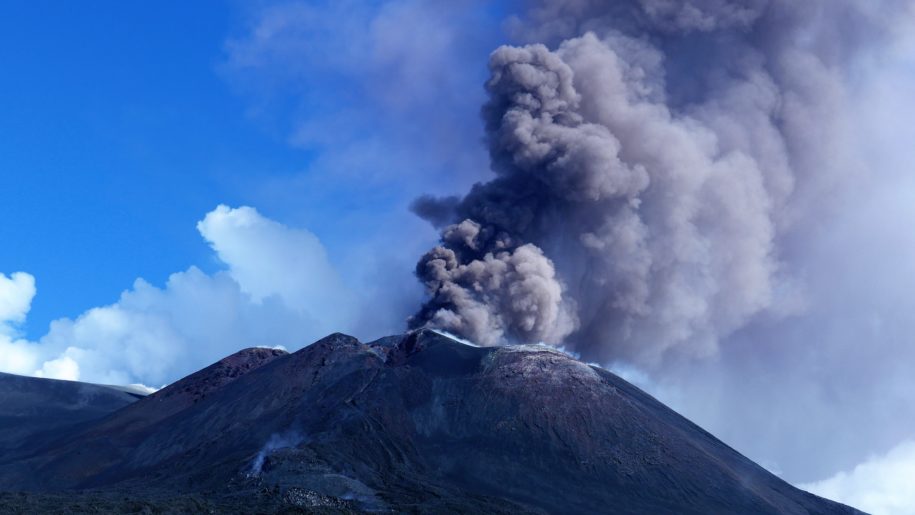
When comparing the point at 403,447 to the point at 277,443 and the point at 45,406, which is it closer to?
the point at 277,443

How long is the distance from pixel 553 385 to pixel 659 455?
33.5 feet

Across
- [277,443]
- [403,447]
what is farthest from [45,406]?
[403,447]

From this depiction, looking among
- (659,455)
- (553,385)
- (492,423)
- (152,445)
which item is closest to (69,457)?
(152,445)

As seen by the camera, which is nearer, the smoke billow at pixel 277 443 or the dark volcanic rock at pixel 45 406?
the smoke billow at pixel 277 443

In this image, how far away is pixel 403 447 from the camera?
196 ft

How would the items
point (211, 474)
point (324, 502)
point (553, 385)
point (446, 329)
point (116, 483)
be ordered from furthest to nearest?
point (446, 329) < point (553, 385) < point (116, 483) < point (211, 474) < point (324, 502)

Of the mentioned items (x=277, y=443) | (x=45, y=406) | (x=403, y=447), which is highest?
(x=45, y=406)

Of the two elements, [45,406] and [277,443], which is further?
[45,406]

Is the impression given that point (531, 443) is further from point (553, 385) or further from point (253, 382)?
point (253, 382)

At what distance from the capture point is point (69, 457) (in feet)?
207

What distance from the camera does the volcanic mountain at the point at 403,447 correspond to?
163ft

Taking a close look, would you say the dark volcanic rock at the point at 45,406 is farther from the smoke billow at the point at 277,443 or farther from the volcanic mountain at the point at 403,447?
the smoke billow at the point at 277,443

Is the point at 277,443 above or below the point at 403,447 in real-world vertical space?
below

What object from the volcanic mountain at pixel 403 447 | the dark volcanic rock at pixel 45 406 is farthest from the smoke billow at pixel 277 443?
the dark volcanic rock at pixel 45 406
